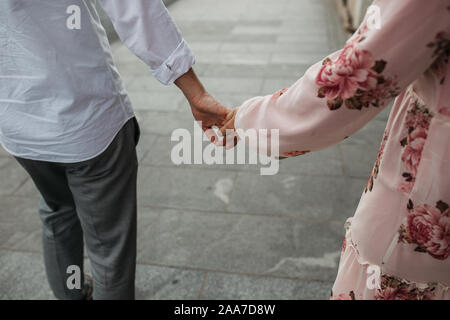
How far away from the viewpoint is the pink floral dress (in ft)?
2.82

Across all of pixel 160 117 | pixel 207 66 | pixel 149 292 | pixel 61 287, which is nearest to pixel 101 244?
pixel 61 287

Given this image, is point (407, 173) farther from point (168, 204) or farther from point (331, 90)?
point (168, 204)

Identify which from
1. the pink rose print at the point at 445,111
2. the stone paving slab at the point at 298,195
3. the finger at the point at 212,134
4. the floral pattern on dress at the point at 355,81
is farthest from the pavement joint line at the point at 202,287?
the pink rose print at the point at 445,111

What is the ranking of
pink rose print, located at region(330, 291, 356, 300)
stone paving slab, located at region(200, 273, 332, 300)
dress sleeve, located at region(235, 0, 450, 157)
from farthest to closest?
stone paving slab, located at region(200, 273, 332, 300), pink rose print, located at region(330, 291, 356, 300), dress sleeve, located at region(235, 0, 450, 157)

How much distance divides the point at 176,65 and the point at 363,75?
74 cm

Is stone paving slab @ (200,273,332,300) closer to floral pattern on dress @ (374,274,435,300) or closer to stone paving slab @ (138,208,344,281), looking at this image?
stone paving slab @ (138,208,344,281)

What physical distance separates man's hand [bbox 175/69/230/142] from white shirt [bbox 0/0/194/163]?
92mm

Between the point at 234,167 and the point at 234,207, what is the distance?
0.54 metres

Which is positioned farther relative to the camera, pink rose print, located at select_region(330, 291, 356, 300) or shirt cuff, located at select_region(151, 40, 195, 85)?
shirt cuff, located at select_region(151, 40, 195, 85)

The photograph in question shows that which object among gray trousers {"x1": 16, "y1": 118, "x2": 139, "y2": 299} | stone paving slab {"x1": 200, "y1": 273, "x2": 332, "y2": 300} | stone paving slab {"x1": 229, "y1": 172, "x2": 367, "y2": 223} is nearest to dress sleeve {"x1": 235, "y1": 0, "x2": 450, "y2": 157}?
gray trousers {"x1": 16, "y1": 118, "x2": 139, "y2": 299}

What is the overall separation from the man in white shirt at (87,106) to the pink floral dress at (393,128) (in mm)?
421

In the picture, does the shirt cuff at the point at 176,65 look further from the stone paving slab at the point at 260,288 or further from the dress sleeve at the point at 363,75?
the stone paving slab at the point at 260,288

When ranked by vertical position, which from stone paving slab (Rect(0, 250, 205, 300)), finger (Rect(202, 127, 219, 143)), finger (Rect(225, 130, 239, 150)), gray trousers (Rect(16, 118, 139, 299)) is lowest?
stone paving slab (Rect(0, 250, 205, 300))

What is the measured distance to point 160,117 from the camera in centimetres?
416
